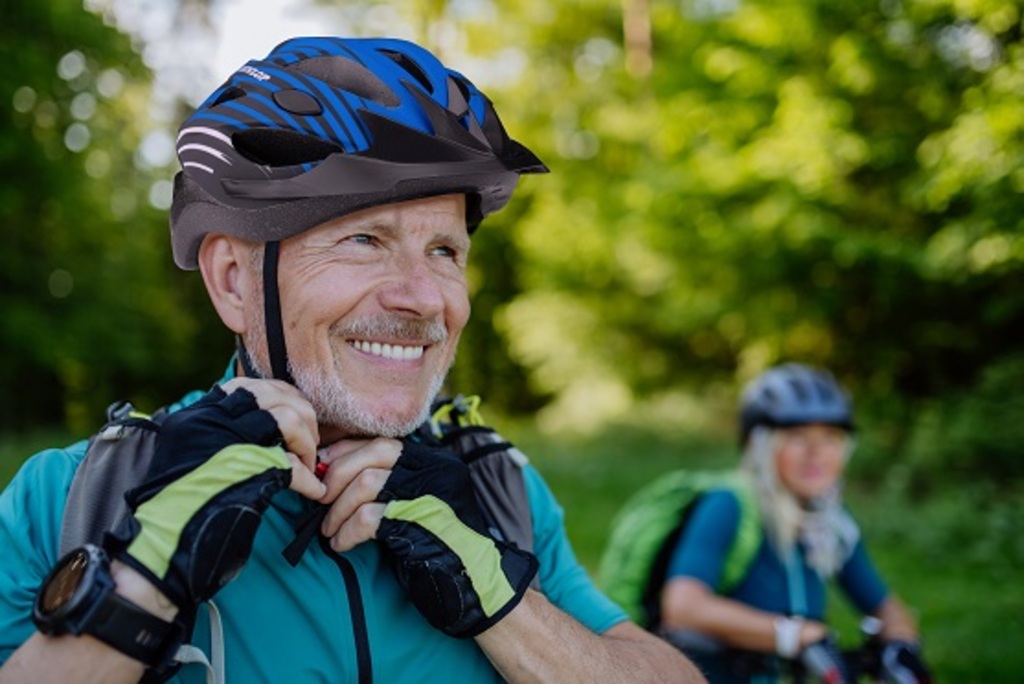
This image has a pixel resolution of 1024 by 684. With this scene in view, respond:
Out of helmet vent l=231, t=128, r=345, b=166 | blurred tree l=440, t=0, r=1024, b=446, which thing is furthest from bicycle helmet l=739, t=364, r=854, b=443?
blurred tree l=440, t=0, r=1024, b=446

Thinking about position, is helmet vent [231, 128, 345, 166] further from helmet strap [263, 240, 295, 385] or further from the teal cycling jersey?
the teal cycling jersey

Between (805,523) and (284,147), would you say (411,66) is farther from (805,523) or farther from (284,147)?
(805,523)

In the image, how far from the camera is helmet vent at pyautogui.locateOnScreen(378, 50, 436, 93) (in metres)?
2.21

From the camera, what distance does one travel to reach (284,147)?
1969mm

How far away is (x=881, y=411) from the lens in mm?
15641

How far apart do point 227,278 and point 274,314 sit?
7.3 inches

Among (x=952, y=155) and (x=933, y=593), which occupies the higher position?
(x=952, y=155)

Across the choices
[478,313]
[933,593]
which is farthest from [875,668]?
[478,313]

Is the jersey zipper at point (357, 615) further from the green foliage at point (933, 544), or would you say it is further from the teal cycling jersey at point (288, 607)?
the green foliage at point (933, 544)

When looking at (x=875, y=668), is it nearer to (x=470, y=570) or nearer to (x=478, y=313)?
(x=470, y=570)

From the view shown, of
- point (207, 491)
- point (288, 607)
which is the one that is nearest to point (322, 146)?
point (207, 491)

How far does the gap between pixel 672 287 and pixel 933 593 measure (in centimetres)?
963

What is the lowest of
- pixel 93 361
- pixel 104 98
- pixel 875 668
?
pixel 93 361

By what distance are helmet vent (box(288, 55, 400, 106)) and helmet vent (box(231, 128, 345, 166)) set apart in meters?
0.18
